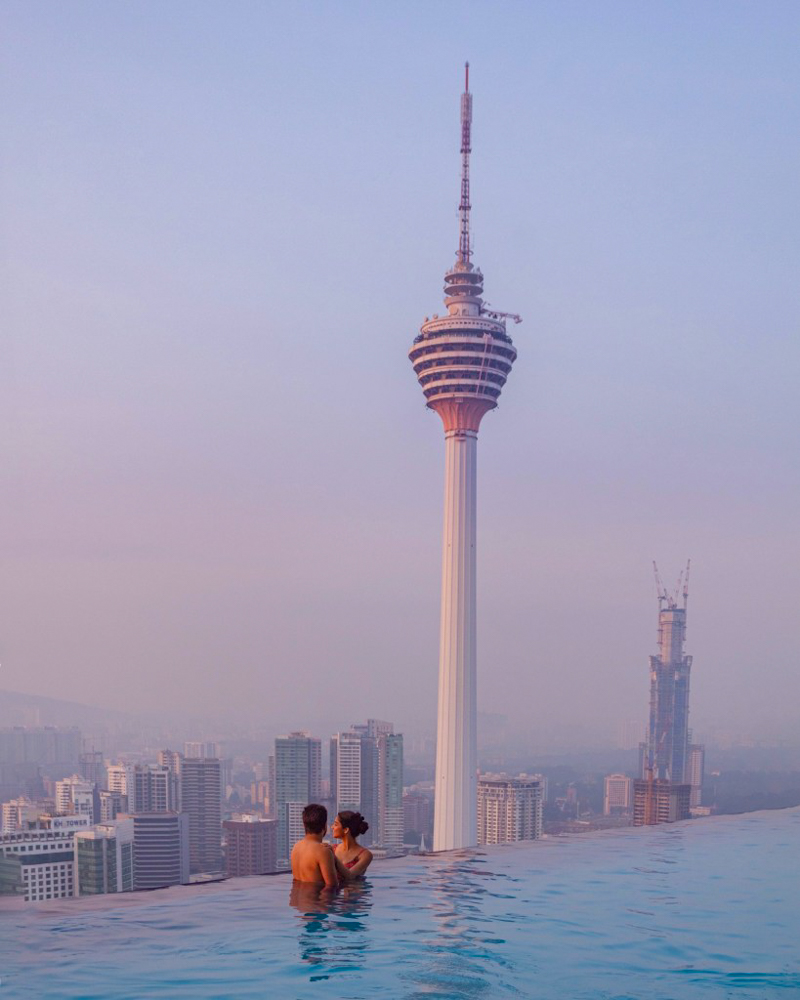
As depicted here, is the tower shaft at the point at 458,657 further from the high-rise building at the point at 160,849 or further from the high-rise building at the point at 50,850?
the high-rise building at the point at 50,850

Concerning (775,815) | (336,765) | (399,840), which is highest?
(775,815)

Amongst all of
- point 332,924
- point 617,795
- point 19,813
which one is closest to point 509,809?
point 617,795

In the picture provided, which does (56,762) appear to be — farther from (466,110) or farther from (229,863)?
(466,110)

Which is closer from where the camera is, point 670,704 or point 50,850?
point 50,850

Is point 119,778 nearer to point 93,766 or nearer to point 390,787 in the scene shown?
point 93,766

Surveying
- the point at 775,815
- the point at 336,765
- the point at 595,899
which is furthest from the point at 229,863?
the point at 595,899

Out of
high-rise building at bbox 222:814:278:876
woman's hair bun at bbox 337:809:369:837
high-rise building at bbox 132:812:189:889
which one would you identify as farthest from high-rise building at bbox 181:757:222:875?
woman's hair bun at bbox 337:809:369:837
